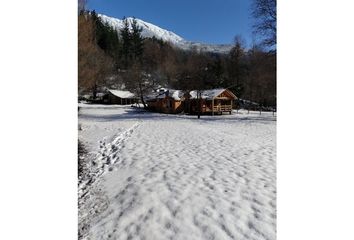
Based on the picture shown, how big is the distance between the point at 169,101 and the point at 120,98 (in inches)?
295

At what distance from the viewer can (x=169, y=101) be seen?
50.9 ft

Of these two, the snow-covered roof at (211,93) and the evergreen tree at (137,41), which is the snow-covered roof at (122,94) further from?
the evergreen tree at (137,41)

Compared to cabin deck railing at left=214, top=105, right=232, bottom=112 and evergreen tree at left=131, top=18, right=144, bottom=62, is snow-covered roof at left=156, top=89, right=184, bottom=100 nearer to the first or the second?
cabin deck railing at left=214, top=105, right=232, bottom=112

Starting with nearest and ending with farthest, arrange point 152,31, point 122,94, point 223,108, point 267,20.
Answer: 1. point 152,31
2. point 267,20
3. point 223,108
4. point 122,94

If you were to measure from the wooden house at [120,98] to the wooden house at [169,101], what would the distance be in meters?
4.56

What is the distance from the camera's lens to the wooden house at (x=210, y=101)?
46.4ft

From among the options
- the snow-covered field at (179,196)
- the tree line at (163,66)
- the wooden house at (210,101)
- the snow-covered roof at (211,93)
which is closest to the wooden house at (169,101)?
the wooden house at (210,101)

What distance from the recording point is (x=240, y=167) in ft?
9.07

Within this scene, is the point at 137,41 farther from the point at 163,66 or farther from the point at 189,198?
the point at 163,66

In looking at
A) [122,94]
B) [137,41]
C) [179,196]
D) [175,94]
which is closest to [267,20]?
[137,41]

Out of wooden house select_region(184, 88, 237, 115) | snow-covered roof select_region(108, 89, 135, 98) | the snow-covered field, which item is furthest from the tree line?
snow-covered roof select_region(108, 89, 135, 98)
